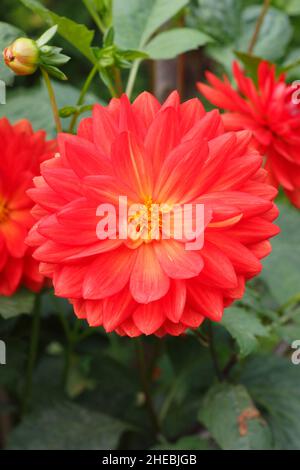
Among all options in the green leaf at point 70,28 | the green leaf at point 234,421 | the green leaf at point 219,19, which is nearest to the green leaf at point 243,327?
the green leaf at point 234,421

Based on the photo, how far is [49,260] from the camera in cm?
70

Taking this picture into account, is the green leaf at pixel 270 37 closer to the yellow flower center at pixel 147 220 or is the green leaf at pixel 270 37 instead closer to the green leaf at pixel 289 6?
the green leaf at pixel 289 6

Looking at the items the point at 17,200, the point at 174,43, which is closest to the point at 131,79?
the point at 174,43

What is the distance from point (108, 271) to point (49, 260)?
56mm

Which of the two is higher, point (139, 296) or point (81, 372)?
point (139, 296)

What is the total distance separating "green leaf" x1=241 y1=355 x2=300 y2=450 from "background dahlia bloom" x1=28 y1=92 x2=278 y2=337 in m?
0.35

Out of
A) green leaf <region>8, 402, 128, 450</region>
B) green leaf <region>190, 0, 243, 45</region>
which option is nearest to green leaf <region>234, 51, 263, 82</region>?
green leaf <region>190, 0, 243, 45</region>

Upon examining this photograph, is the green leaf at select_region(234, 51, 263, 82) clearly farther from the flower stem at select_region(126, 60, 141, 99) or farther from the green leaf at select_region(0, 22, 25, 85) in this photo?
the green leaf at select_region(0, 22, 25, 85)

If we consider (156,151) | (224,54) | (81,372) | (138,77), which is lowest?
(81,372)

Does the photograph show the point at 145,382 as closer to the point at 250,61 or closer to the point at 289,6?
the point at 250,61

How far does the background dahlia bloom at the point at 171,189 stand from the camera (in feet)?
2.27

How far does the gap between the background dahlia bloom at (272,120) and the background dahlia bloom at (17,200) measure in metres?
0.23
